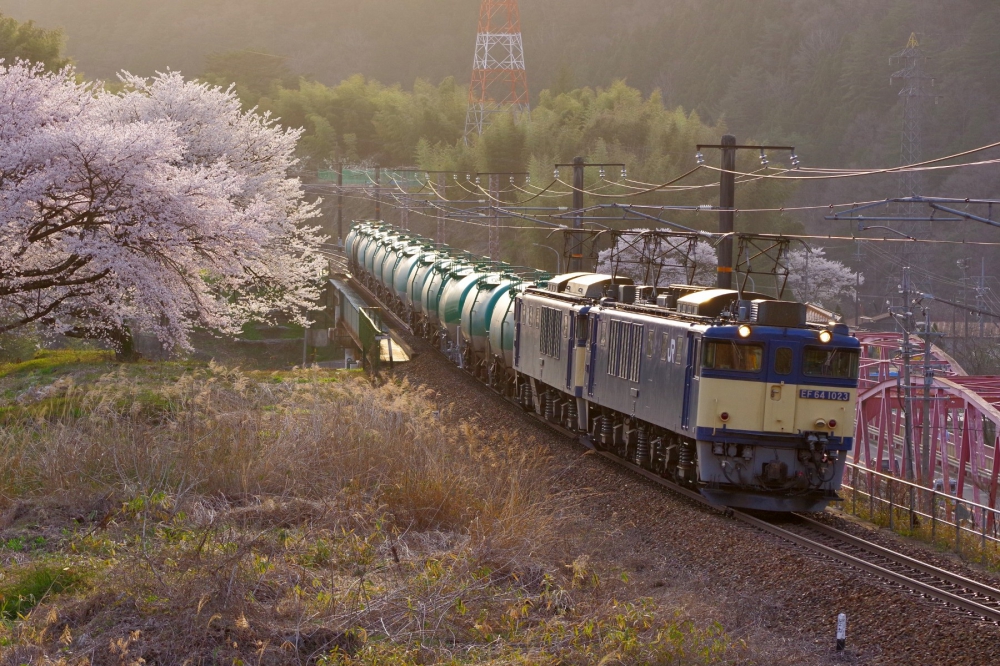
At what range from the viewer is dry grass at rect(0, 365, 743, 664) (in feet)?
26.2

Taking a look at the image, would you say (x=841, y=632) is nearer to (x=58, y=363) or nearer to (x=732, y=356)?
(x=732, y=356)

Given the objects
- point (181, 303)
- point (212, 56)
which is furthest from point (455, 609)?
point (212, 56)

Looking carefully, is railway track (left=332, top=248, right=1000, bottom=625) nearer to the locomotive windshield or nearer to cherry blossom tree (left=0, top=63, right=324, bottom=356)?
the locomotive windshield

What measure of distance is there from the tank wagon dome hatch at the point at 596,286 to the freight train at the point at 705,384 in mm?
31

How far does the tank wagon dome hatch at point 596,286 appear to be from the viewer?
842 inches

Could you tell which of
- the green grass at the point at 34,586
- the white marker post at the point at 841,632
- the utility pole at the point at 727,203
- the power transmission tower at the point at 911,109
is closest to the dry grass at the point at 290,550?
the green grass at the point at 34,586

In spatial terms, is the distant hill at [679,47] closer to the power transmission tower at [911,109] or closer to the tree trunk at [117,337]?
the power transmission tower at [911,109]

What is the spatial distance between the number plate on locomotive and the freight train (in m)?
0.01

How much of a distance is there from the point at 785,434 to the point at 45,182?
1434cm

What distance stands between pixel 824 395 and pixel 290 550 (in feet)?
28.6

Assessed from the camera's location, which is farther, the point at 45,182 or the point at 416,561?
the point at 45,182

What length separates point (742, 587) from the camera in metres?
11.6

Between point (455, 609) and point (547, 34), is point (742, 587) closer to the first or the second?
point (455, 609)

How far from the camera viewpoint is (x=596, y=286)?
21.8 metres
